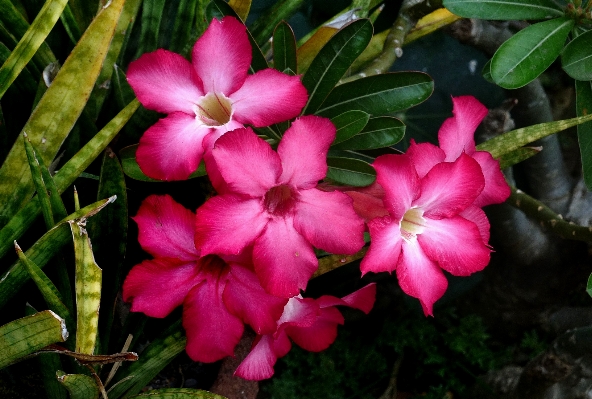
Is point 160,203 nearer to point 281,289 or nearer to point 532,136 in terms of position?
point 281,289

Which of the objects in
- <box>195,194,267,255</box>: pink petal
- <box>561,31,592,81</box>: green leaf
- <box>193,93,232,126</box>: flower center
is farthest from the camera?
<box>561,31,592,81</box>: green leaf

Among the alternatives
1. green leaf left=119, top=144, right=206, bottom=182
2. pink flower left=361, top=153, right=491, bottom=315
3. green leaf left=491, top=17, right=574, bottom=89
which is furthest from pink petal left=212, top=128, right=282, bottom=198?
green leaf left=491, top=17, right=574, bottom=89

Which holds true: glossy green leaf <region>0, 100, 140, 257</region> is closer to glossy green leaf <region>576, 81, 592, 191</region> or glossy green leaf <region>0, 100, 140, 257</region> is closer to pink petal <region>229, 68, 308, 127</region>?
pink petal <region>229, 68, 308, 127</region>

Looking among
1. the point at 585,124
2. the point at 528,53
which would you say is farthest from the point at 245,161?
the point at 585,124

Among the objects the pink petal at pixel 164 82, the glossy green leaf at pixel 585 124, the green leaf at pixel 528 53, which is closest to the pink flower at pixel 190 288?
the pink petal at pixel 164 82

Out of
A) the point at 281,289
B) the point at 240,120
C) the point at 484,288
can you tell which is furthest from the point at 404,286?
the point at 484,288

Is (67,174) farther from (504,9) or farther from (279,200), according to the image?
(504,9)

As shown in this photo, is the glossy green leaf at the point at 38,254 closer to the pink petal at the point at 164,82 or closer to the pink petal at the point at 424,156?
the pink petal at the point at 164,82
